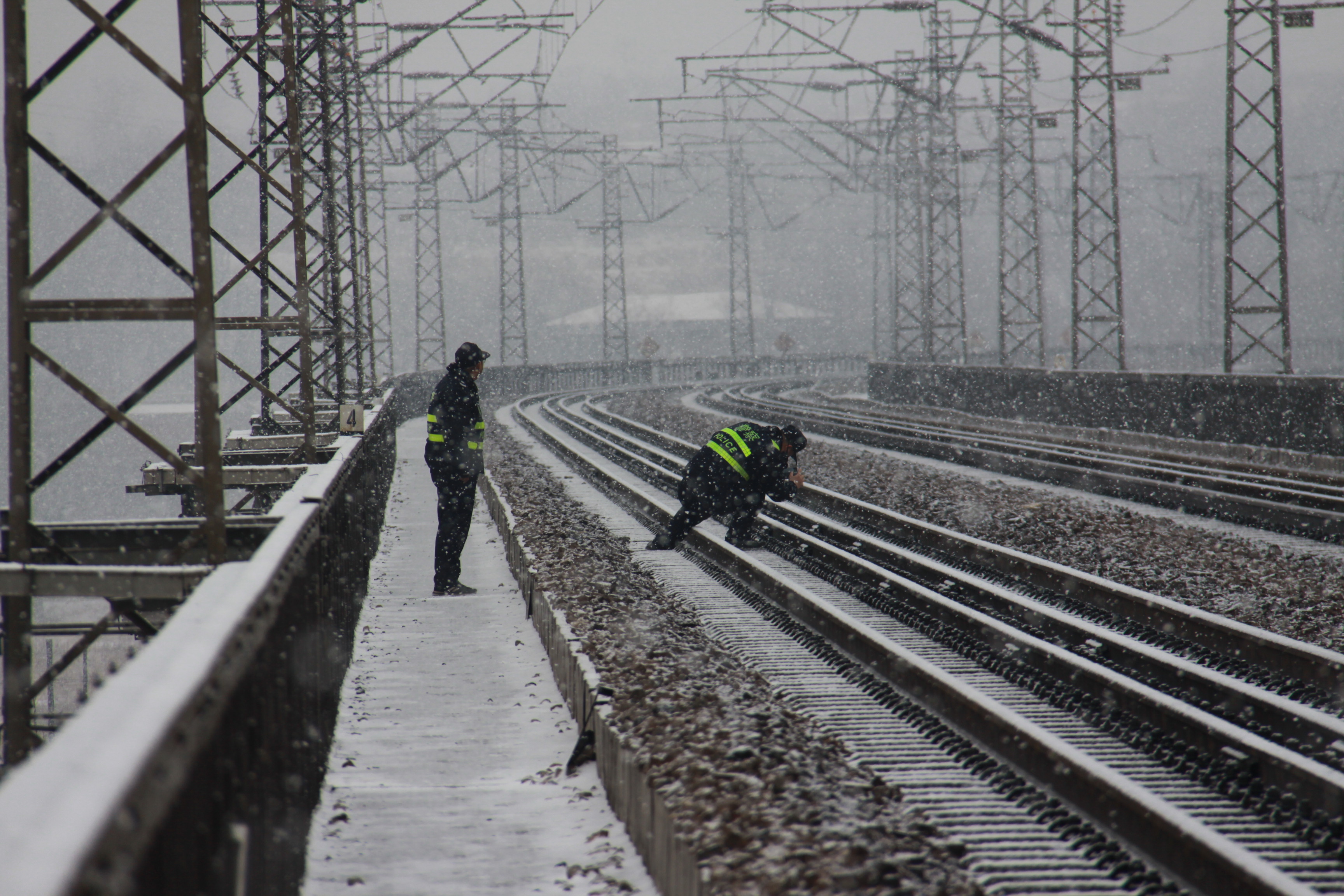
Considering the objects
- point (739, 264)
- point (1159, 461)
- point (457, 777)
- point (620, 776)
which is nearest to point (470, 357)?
point (457, 777)

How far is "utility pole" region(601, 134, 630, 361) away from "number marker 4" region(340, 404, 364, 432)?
29.0 meters

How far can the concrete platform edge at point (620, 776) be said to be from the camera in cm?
464

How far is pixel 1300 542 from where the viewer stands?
12.5m

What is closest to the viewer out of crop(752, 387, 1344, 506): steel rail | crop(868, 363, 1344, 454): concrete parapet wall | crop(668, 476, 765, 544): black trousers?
crop(668, 476, 765, 544): black trousers

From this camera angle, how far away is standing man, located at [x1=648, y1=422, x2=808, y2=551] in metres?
12.2

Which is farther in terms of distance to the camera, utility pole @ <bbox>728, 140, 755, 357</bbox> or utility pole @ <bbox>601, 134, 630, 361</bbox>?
utility pole @ <bbox>728, 140, 755, 357</bbox>

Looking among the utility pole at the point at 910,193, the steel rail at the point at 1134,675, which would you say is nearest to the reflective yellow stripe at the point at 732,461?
the steel rail at the point at 1134,675

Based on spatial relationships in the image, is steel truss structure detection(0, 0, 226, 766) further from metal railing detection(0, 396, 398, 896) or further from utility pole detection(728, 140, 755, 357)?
utility pole detection(728, 140, 755, 357)

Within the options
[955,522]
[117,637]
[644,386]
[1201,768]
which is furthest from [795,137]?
[1201,768]

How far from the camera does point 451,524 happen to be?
35.4ft

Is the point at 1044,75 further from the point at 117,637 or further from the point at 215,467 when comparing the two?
the point at 215,467

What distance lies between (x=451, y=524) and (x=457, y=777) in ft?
14.6

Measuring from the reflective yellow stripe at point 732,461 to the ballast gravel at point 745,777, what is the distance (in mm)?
3080

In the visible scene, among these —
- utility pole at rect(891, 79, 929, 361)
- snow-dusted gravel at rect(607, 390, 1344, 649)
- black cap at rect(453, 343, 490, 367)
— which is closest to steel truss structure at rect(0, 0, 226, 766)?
black cap at rect(453, 343, 490, 367)
